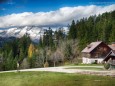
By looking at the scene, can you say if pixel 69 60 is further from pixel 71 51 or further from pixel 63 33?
pixel 63 33

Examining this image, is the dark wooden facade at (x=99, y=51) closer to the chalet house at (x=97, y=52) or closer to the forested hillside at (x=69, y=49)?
the chalet house at (x=97, y=52)

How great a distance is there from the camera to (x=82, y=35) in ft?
124

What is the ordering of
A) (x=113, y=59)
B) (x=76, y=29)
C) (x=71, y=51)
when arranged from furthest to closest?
(x=76, y=29) < (x=71, y=51) < (x=113, y=59)

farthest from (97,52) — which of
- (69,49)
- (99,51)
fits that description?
(69,49)

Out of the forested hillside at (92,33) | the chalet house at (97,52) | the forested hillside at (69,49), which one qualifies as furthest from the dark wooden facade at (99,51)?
the forested hillside at (92,33)

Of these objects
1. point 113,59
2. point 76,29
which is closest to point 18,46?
point 76,29

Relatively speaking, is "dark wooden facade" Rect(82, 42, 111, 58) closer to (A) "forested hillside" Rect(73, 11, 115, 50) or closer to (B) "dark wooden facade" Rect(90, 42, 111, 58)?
(B) "dark wooden facade" Rect(90, 42, 111, 58)

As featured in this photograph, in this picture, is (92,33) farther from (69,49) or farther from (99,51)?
(99,51)

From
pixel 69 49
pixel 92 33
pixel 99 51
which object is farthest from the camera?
pixel 92 33

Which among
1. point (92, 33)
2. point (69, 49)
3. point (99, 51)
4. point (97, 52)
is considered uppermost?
point (92, 33)

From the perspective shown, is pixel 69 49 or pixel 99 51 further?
pixel 69 49

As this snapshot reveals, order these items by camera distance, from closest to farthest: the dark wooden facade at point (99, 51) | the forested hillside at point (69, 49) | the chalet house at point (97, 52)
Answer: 1. the chalet house at point (97, 52)
2. the dark wooden facade at point (99, 51)
3. the forested hillside at point (69, 49)

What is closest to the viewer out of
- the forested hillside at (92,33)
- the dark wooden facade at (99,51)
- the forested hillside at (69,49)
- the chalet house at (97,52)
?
the chalet house at (97,52)

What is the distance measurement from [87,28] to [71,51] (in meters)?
4.33
